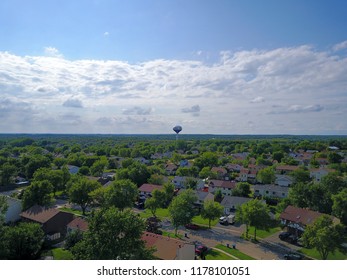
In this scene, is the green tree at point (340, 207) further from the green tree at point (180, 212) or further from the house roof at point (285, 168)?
the house roof at point (285, 168)

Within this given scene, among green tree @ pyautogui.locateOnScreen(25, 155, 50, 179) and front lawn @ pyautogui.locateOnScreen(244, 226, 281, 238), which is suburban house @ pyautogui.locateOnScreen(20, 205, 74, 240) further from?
green tree @ pyautogui.locateOnScreen(25, 155, 50, 179)

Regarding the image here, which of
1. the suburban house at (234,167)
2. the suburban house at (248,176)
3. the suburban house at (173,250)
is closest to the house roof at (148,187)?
the suburban house at (248,176)

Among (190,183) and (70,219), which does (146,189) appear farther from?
(70,219)

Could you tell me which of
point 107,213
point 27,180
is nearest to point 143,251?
point 107,213

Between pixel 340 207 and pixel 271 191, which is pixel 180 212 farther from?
pixel 271 191

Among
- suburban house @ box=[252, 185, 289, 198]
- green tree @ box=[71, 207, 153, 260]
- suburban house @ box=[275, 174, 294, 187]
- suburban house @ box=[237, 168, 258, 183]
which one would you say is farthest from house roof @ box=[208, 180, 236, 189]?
green tree @ box=[71, 207, 153, 260]

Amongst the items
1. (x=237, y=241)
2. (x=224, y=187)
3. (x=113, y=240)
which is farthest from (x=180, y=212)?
(x=224, y=187)
